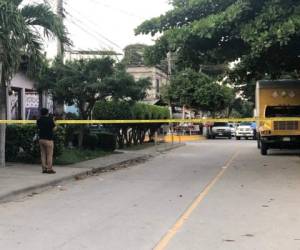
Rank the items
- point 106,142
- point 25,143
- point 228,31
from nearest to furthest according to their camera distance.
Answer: point 228,31 → point 25,143 → point 106,142

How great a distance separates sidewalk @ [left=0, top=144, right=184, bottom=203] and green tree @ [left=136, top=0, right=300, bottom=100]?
417 cm

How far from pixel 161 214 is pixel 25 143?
32.2 ft

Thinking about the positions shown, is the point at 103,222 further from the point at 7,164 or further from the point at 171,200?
the point at 7,164

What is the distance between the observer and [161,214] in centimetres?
1022

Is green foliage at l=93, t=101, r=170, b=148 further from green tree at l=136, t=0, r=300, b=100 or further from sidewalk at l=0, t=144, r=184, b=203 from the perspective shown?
green tree at l=136, t=0, r=300, b=100

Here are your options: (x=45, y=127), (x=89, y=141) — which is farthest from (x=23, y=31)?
(x=89, y=141)

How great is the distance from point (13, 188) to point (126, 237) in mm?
5592

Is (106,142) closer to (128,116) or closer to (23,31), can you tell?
(128,116)

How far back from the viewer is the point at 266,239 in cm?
818

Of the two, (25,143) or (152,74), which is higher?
(152,74)

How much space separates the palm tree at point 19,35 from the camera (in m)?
15.2

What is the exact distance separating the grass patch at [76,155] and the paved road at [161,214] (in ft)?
11.3

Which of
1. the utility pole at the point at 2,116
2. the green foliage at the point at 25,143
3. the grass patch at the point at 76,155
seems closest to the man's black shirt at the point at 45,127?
the utility pole at the point at 2,116

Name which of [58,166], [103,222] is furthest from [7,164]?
[103,222]
